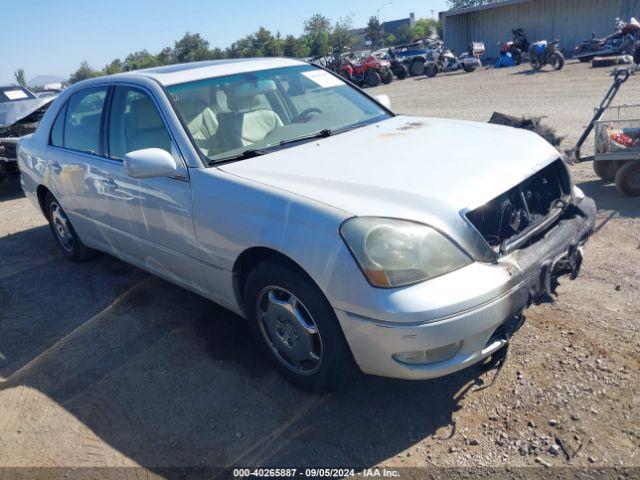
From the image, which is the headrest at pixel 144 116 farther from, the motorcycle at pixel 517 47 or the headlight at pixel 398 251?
the motorcycle at pixel 517 47

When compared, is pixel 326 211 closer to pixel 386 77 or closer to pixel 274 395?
pixel 274 395

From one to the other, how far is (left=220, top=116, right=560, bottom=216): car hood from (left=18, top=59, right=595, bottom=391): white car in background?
0.01 metres

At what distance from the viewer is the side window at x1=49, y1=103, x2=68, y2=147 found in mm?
4879

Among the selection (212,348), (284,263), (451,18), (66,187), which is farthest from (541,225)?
(451,18)

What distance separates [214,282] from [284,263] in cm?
71

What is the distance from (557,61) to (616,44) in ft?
11.0

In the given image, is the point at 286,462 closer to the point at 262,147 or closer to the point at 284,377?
the point at 284,377

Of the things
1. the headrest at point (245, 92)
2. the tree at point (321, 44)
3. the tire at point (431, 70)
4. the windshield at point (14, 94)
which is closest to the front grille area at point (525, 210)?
the headrest at point (245, 92)

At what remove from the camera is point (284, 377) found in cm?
323

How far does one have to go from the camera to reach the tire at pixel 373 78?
83.5ft

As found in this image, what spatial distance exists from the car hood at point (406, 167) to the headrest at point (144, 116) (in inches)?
30.8

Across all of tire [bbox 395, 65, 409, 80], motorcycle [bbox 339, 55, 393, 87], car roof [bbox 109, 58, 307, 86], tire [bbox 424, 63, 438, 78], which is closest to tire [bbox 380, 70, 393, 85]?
motorcycle [bbox 339, 55, 393, 87]

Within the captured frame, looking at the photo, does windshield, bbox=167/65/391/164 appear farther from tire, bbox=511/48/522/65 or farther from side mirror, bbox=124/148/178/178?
tire, bbox=511/48/522/65

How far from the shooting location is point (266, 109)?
13.0 feet
